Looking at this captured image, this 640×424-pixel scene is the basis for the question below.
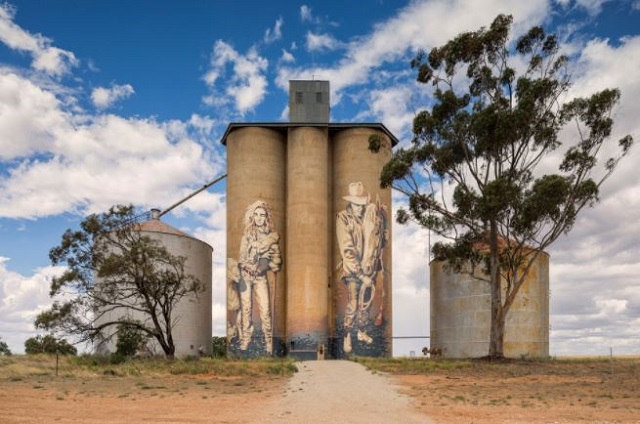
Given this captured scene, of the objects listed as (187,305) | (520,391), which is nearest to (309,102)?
(187,305)

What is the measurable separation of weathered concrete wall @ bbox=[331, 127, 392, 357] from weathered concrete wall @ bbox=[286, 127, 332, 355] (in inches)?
44.0

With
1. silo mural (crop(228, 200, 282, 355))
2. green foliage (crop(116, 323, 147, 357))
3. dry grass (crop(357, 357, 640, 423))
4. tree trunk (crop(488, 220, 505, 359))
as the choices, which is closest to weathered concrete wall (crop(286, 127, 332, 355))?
silo mural (crop(228, 200, 282, 355))

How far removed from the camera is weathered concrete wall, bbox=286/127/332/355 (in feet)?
199

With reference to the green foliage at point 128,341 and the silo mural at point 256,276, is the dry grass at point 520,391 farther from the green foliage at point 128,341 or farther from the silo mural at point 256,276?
the green foliage at point 128,341

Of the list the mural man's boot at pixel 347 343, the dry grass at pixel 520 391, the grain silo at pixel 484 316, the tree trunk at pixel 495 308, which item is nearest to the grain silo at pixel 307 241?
the mural man's boot at pixel 347 343

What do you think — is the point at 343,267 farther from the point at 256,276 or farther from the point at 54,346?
the point at 54,346

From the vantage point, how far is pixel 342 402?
23.7 m

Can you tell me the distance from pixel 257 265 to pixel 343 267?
8.01 m

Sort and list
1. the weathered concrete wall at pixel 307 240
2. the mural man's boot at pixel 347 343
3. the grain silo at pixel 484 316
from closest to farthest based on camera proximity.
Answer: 1. the grain silo at pixel 484 316
2. the mural man's boot at pixel 347 343
3. the weathered concrete wall at pixel 307 240

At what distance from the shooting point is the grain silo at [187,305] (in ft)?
196

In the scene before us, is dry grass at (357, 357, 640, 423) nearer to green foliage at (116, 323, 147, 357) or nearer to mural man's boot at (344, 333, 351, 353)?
mural man's boot at (344, 333, 351, 353)

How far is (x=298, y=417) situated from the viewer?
20062mm

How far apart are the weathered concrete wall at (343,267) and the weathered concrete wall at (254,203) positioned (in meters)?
5.10

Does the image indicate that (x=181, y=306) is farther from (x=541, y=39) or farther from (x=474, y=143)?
(x=541, y=39)
